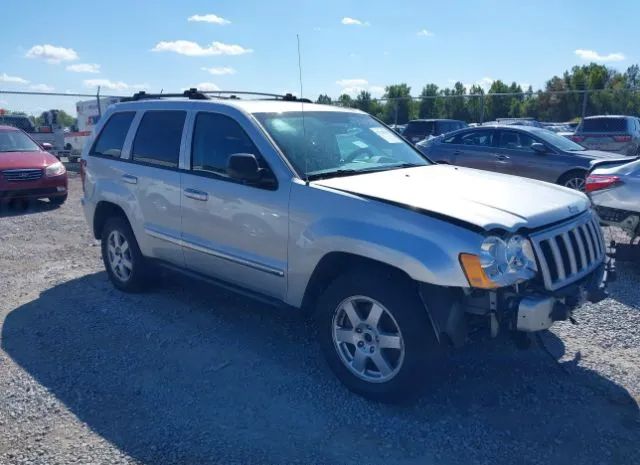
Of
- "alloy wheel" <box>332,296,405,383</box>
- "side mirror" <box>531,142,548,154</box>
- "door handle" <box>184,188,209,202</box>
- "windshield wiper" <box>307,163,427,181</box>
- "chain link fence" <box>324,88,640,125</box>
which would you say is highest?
"chain link fence" <box>324,88,640,125</box>

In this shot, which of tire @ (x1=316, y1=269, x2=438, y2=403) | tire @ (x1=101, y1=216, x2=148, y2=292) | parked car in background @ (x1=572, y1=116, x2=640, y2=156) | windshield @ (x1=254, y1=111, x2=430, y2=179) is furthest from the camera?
parked car in background @ (x1=572, y1=116, x2=640, y2=156)

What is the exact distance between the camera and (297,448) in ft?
10.9

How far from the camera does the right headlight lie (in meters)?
3.24

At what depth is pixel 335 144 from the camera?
15.5ft

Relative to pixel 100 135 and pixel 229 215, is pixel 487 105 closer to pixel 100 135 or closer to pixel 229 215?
pixel 100 135

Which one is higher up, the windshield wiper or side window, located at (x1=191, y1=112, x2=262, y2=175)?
side window, located at (x1=191, y1=112, x2=262, y2=175)

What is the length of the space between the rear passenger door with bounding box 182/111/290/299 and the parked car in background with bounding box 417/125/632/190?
615cm

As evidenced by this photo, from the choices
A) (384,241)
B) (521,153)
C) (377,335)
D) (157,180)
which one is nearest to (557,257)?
(384,241)

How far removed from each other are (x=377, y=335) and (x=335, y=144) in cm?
170

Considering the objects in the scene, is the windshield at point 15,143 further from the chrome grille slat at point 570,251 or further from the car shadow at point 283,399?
the chrome grille slat at point 570,251

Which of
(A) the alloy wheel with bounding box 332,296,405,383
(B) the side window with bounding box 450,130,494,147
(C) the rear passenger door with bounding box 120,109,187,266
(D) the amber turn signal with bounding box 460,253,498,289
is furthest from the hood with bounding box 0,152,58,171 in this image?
(D) the amber turn signal with bounding box 460,253,498,289

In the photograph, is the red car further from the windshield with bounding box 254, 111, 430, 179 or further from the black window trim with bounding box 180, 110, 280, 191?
the windshield with bounding box 254, 111, 430, 179

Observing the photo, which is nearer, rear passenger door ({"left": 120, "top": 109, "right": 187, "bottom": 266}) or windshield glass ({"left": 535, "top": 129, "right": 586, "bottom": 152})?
rear passenger door ({"left": 120, "top": 109, "right": 187, "bottom": 266})

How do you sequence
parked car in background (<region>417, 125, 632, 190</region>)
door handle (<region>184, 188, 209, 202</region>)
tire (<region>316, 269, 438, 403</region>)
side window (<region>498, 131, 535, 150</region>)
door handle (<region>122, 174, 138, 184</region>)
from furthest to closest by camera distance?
1. side window (<region>498, 131, 535, 150</region>)
2. parked car in background (<region>417, 125, 632, 190</region>)
3. door handle (<region>122, 174, 138, 184</region>)
4. door handle (<region>184, 188, 209, 202</region>)
5. tire (<region>316, 269, 438, 403</region>)
